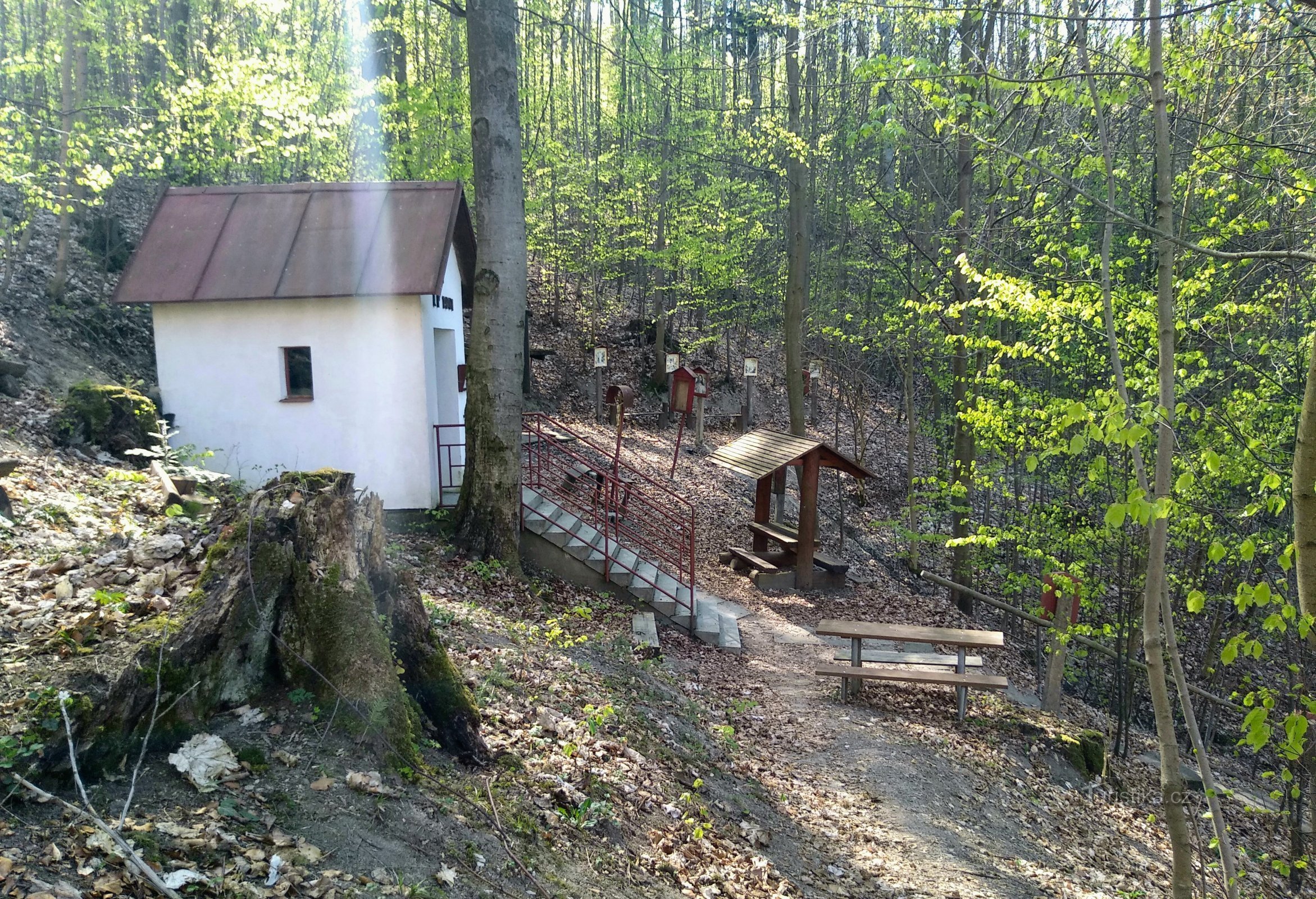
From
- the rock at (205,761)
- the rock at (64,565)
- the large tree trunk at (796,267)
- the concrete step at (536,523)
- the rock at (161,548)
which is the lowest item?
the concrete step at (536,523)

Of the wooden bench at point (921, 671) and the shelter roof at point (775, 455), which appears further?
the shelter roof at point (775, 455)

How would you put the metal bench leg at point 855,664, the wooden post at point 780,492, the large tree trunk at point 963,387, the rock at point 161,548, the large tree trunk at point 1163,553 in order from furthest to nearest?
the wooden post at point 780,492 → the large tree trunk at point 963,387 → the metal bench leg at point 855,664 → the rock at point 161,548 → the large tree trunk at point 1163,553

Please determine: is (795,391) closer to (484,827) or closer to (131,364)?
(131,364)

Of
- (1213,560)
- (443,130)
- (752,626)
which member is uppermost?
(443,130)

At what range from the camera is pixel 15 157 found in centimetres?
1112

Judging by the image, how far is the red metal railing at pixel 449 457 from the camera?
12156 mm

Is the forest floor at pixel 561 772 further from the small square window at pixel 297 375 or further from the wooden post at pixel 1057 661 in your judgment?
the small square window at pixel 297 375

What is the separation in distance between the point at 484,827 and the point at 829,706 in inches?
242

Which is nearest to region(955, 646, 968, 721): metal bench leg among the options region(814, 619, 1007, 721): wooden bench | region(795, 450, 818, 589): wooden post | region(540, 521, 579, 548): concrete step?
region(814, 619, 1007, 721): wooden bench

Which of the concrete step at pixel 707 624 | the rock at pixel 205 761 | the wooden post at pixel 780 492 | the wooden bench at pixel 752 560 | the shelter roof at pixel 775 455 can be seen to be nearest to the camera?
the rock at pixel 205 761

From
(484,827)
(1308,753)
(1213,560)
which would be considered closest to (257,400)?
(484,827)

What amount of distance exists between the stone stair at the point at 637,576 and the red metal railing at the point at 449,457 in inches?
43.9

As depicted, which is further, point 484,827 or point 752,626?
point 752,626

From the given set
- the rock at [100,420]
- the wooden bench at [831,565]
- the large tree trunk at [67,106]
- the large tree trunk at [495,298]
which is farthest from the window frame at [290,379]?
the wooden bench at [831,565]
